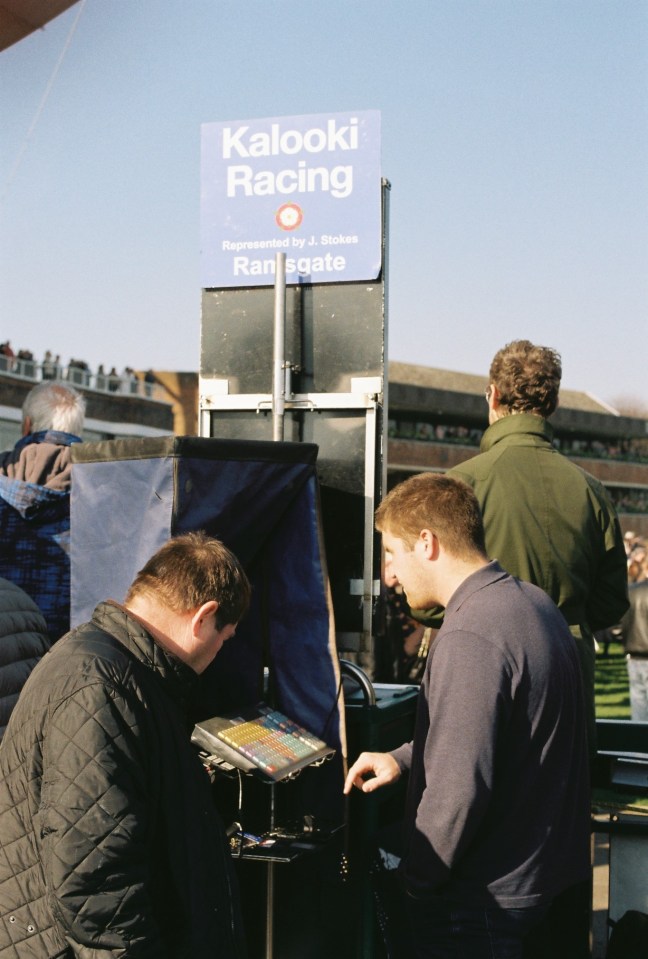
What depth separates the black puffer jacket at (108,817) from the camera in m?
2.18

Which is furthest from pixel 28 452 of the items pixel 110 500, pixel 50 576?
pixel 110 500

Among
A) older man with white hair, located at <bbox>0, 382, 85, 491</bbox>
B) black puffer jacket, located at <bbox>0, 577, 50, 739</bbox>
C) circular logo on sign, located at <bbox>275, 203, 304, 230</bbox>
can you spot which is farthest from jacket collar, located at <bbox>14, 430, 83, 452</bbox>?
circular logo on sign, located at <bbox>275, 203, 304, 230</bbox>

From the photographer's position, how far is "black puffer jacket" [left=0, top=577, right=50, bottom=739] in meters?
3.12

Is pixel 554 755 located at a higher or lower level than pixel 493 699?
lower

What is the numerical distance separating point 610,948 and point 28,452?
2958 mm

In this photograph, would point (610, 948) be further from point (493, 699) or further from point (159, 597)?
point (159, 597)

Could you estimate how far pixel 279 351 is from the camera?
16.5ft

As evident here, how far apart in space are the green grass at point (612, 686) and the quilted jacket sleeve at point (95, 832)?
10.9 meters

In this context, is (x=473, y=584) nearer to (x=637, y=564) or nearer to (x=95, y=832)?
(x=95, y=832)

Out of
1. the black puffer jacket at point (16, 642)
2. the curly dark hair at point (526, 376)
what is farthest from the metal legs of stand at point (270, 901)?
the curly dark hair at point (526, 376)

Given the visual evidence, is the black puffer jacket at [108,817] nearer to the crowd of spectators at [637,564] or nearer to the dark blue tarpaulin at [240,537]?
the dark blue tarpaulin at [240,537]

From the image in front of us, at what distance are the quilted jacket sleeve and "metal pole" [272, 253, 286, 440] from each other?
2.80 m

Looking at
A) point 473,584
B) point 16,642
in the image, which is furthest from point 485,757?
point 16,642

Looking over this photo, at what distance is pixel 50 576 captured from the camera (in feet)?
13.9
